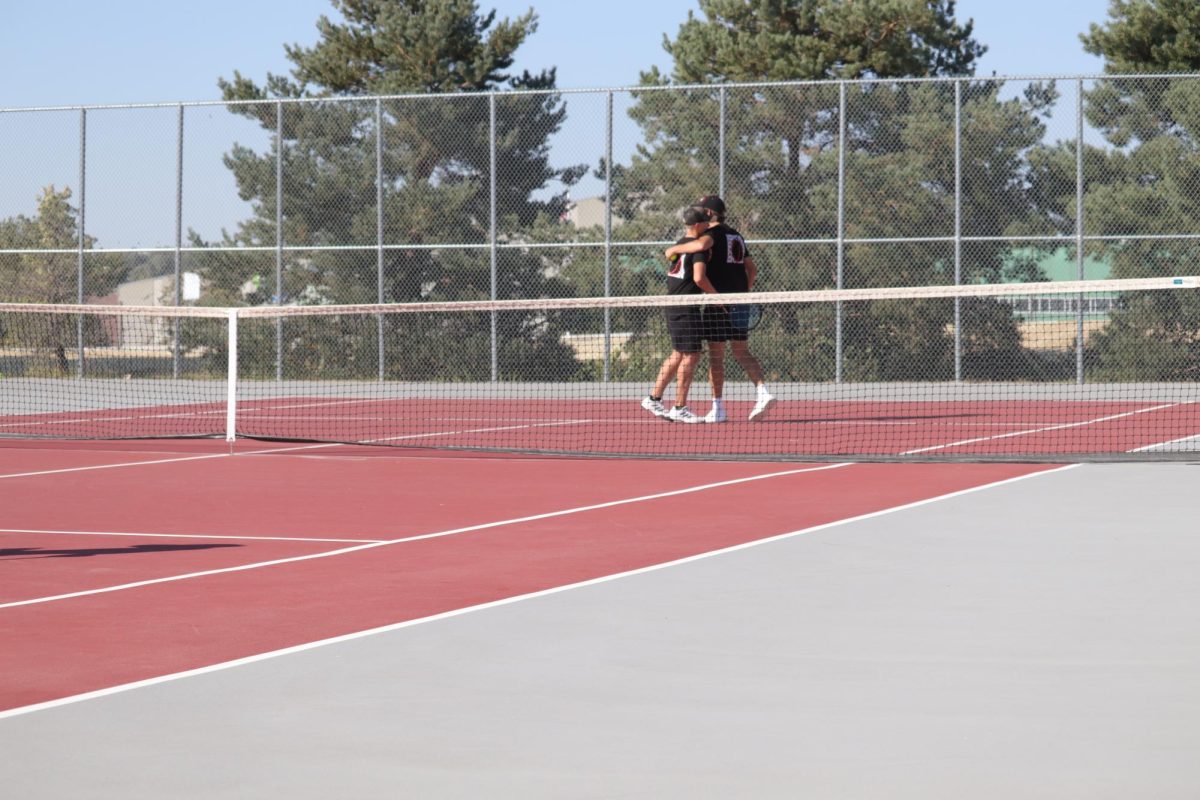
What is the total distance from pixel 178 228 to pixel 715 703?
61.8 feet

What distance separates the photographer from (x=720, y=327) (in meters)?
14.3

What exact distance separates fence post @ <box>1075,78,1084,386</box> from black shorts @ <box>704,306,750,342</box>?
6685 millimetres

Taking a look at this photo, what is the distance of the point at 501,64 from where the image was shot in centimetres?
3083

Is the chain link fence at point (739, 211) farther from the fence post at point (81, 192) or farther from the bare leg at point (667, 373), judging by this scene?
the bare leg at point (667, 373)

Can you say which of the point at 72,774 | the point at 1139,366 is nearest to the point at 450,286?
the point at 1139,366

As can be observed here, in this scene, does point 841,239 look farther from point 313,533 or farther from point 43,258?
point 313,533

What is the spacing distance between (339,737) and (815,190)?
17.2m

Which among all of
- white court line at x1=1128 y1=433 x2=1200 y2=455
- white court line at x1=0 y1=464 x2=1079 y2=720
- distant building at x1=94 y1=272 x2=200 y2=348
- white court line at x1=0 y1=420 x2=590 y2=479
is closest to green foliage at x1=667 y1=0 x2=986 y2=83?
distant building at x1=94 y1=272 x2=200 y2=348

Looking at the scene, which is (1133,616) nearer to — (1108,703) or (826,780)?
(1108,703)

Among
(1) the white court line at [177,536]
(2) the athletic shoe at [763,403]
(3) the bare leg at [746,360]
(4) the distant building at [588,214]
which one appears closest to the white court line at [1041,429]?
(2) the athletic shoe at [763,403]

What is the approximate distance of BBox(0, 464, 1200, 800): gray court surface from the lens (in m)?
3.90

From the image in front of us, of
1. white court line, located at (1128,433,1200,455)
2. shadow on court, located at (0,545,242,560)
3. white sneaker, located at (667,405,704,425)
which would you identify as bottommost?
shadow on court, located at (0,545,242,560)

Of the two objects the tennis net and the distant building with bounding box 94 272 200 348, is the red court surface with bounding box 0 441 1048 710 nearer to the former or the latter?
the tennis net

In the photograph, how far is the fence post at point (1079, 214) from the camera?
19.8 m
